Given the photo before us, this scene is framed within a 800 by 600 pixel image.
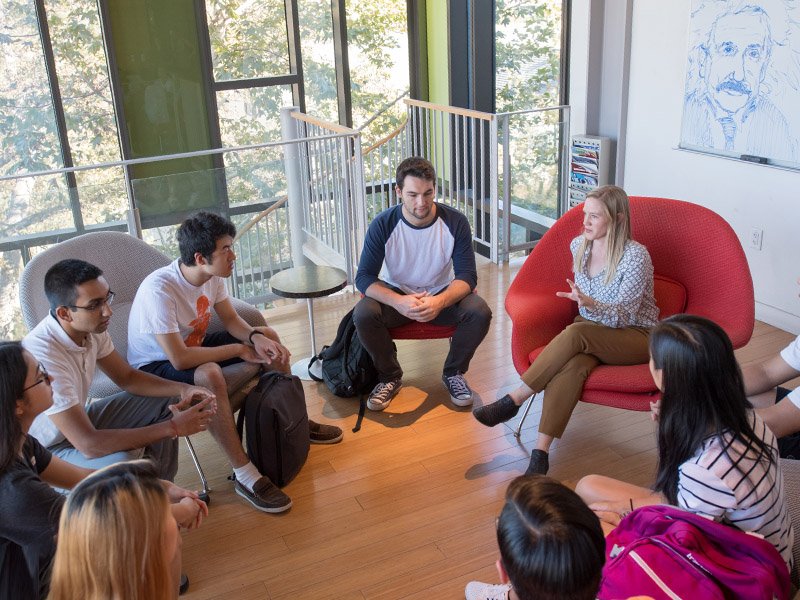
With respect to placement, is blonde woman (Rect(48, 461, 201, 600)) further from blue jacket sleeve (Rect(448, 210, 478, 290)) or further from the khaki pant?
blue jacket sleeve (Rect(448, 210, 478, 290))

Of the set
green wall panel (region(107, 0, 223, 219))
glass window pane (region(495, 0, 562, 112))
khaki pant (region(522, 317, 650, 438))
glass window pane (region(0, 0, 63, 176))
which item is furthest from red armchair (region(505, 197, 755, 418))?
glass window pane (region(0, 0, 63, 176))

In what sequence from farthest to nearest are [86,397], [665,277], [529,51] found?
[529,51]
[665,277]
[86,397]

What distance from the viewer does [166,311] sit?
2.86 metres

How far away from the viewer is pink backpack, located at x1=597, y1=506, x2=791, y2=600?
66.6 inches

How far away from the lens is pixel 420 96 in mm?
7711

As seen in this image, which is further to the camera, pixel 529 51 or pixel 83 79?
pixel 529 51

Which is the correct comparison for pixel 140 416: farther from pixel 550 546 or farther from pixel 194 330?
pixel 550 546

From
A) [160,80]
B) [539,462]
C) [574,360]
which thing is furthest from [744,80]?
[160,80]

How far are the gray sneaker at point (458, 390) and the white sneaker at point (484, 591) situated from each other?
1207 millimetres

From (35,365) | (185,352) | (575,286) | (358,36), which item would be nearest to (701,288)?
(575,286)

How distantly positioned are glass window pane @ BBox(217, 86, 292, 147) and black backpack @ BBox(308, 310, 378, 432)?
3710 millimetres

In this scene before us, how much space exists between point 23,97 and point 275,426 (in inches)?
179

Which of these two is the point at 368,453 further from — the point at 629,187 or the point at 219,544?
the point at 629,187

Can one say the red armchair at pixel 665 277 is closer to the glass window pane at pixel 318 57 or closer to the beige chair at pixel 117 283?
the beige chair at pixel 117 283
